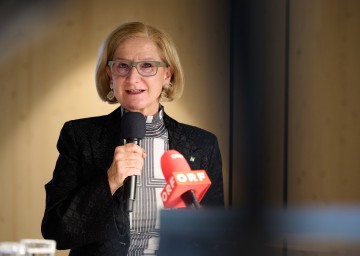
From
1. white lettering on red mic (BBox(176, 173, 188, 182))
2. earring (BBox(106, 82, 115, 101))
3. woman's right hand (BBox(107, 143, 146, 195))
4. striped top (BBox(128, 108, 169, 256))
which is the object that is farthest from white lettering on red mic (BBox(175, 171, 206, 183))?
earring (BBox(106, 82, 115, 101))

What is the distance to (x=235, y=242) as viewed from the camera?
62 centimetres

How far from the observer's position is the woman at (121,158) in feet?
4.88

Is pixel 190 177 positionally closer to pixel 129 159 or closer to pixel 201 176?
pixel 201 176

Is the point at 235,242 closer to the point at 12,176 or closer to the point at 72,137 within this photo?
the point at 72,137

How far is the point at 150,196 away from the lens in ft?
5.43

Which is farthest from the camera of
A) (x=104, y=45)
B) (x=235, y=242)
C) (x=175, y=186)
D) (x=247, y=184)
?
(x=104, y=45)

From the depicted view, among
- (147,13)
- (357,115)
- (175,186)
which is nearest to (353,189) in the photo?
(357,115)

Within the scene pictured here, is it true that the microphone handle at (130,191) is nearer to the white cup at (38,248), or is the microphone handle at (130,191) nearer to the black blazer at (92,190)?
the black blazer at (92,190)

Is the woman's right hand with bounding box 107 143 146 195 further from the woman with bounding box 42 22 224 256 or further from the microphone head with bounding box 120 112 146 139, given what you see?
the microphone head with bounding box 120 112 146 139

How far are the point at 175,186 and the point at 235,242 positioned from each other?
412 millimetres

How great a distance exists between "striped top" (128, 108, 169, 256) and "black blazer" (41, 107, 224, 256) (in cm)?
4

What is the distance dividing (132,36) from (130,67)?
10cm

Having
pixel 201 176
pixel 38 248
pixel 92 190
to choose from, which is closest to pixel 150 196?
pixel 92 190

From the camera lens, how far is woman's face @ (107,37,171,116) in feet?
5.42
